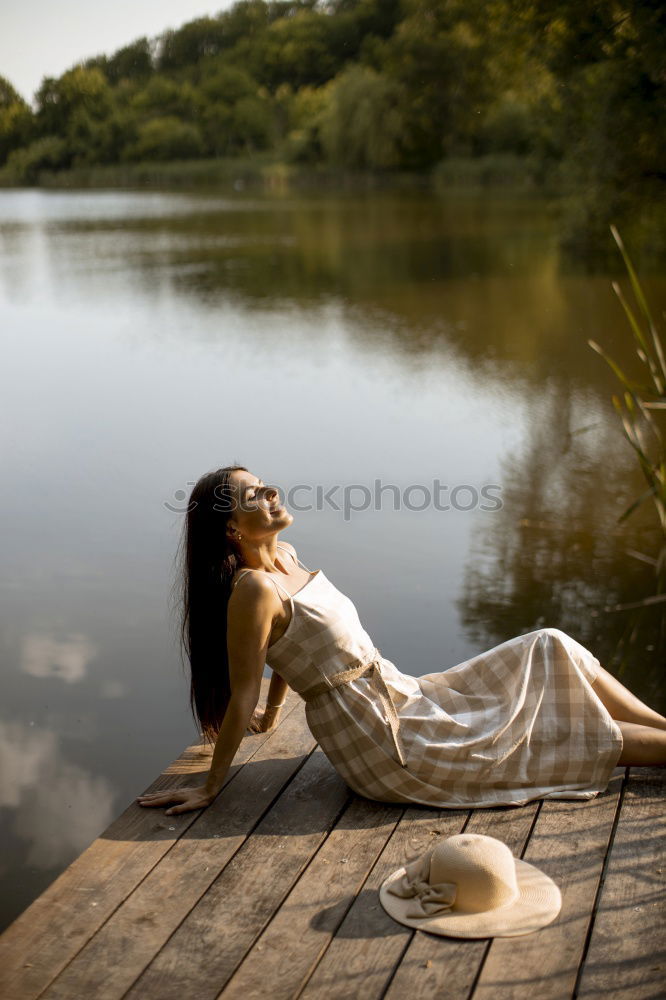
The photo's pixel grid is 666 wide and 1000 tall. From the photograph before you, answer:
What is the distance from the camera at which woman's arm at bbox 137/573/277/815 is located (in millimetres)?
2195

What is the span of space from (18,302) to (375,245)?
658 centimetres

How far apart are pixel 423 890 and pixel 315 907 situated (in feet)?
0.65

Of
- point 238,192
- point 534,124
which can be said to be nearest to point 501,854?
point 534,124

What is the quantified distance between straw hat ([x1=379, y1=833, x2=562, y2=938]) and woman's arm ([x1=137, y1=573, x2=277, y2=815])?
19.1 inches

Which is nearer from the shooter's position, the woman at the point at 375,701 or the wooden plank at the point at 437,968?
the wooden plank at the point at 437,968

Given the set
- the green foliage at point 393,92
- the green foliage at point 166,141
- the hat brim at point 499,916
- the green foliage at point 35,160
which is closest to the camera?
the hat brim at point 499,916

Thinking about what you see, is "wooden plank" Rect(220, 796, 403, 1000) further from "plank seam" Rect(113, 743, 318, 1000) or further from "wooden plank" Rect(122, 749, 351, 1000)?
"plank seam" Rect(113, 743, 318, 1000)

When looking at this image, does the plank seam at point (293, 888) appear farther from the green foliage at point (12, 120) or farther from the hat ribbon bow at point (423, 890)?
the green foliage at point (12, 120)

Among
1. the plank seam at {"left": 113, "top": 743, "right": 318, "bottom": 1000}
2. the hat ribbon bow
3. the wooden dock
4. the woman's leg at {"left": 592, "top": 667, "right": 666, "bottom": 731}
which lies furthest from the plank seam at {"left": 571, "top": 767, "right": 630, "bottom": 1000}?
the plank seam at {"left": 113, "top": 743, "right": 318, "bottom": 1000}

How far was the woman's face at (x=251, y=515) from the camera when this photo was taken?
2266mm

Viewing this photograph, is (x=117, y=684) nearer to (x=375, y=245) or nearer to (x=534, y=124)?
(x=375, y=245)

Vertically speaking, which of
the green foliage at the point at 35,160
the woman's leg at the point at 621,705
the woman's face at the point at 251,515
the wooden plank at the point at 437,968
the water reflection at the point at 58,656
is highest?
the green foliage at the point at 35,160

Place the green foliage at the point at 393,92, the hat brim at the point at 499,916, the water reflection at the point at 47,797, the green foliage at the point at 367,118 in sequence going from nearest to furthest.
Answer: the hat brim at the point at 499,916 → the water reflection at the point at 47,797 → the green foliage at the point at 393,92 → the green foliage at the point at 367,118

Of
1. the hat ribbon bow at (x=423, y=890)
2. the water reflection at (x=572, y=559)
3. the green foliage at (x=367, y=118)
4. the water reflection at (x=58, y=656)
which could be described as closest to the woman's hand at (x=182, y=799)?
the hat ribbon bow at (x=423, y=890)
